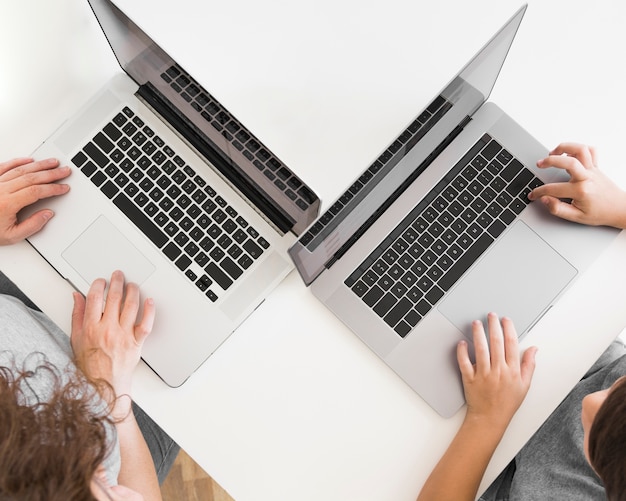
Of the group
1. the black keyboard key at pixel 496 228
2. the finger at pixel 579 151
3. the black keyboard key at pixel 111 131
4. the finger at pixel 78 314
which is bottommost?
the finger at pixel 78 314

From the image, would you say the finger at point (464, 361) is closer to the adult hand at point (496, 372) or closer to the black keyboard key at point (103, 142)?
the adult hand at point (496, 372)

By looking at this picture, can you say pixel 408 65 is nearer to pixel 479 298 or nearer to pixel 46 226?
pixel 479 298

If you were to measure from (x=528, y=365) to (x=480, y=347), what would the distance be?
0.27 ft

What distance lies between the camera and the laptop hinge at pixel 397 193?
3.10 feet

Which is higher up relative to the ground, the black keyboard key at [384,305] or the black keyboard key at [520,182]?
the black keyboard key at [520,182]

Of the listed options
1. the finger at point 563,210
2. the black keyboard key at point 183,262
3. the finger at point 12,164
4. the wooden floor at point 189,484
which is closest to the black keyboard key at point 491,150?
the finger at point 563,210

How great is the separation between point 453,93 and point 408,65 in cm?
12

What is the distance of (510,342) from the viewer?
0.93 m

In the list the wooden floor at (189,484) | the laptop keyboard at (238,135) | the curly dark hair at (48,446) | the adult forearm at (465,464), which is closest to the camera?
the curly dark hair at (48,446)

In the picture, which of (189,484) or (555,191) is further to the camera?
(189,484)

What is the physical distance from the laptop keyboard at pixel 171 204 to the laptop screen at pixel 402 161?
13cm

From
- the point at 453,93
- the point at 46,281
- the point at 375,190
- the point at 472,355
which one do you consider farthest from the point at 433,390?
the point at 46,281

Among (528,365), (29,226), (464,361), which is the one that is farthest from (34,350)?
(528,365)

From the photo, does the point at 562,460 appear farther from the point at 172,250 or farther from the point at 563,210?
the point at 172,250
